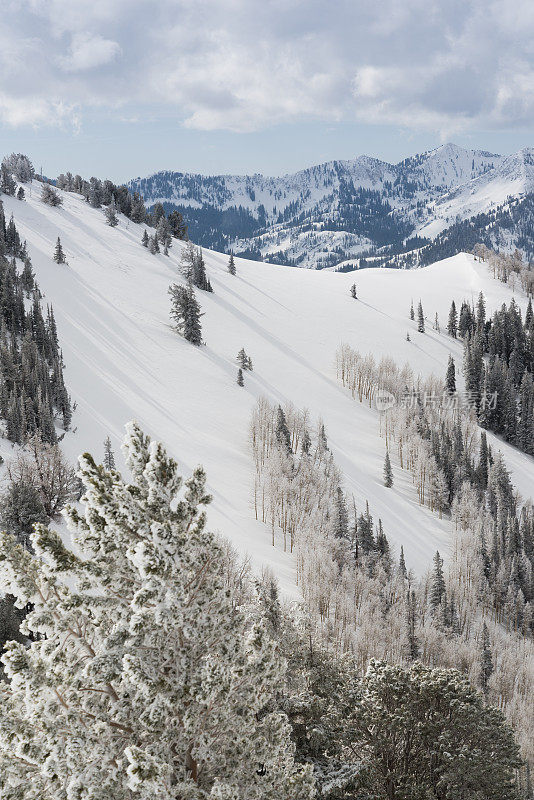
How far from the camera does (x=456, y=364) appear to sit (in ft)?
431

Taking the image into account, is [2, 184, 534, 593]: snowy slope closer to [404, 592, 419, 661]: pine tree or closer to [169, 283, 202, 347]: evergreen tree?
[169, 283, 202, 347]: evergreen tree

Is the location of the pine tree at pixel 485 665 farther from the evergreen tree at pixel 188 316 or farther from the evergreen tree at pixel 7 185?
the evergreen tree at pixel 7 185

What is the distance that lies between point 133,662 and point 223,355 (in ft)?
295

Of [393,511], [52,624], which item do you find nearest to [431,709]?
[52,624]

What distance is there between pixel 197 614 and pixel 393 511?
67.7 m

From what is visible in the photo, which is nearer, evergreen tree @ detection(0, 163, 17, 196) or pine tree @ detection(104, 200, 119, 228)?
evergreen tree @ detection(0, 163, 17, 196)

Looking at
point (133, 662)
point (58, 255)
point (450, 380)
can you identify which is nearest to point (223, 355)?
point (58, 255)

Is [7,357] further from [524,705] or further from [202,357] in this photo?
[524,705]

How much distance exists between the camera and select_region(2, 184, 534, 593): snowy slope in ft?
217

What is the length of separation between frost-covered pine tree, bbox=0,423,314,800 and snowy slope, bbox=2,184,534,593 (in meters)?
38.1

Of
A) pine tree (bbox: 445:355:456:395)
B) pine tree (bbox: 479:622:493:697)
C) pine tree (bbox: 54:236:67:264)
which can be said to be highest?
pine tree (bbox: 54:236:67:264)

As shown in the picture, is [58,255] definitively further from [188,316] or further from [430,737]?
[430,737]

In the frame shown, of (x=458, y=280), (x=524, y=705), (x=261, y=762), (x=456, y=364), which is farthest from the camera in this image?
(x=458, y=280)

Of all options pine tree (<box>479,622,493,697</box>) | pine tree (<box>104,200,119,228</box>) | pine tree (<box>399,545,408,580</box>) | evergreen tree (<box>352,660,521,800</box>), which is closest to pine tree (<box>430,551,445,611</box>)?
pine tree (<box>399,545,408,580</box>)
